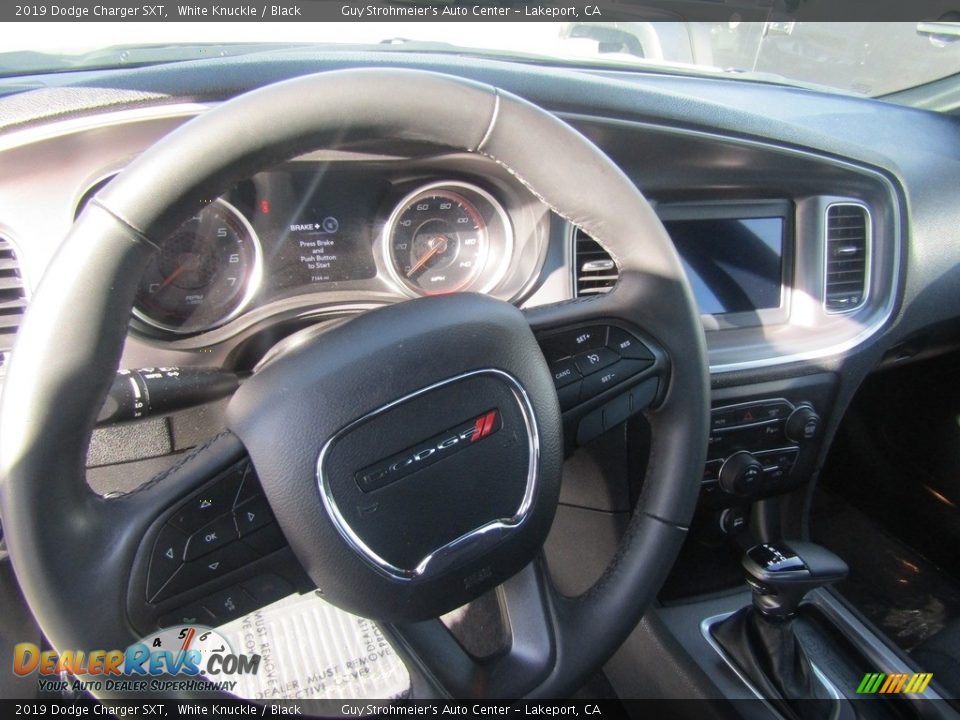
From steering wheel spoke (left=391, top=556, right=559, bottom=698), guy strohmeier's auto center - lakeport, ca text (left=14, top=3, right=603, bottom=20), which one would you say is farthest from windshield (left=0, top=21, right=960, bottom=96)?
steering wheel spoke (left=391, top=556, right=559, bottom=698)

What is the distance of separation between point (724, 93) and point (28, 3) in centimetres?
164

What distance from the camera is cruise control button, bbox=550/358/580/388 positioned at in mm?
1139

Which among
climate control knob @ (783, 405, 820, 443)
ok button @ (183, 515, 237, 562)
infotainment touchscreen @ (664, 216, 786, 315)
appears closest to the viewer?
ok button @ (183, 515, 237, 562)

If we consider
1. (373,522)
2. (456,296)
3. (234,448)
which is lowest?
(373,522)

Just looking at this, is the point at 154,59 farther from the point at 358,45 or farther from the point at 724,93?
the point at 724,93

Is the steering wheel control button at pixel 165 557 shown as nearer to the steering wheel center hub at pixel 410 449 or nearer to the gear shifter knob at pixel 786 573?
the steering wheel center hub at pixel 410 449

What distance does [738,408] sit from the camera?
1817mm

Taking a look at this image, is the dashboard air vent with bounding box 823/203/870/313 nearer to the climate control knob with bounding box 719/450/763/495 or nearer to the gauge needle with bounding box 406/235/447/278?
the climate control knob with bounding box 719/450/763/495

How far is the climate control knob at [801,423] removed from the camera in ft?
6.22

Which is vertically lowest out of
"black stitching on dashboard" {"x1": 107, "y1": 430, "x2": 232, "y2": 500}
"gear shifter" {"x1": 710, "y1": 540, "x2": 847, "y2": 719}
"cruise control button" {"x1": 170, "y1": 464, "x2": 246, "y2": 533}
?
"gear shifter" {"x1": 710, "y1": 540, "x2": 847, "y2": 719}

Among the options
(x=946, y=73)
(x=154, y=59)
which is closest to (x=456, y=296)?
(x=154, y=59)

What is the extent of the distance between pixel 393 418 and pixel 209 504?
24 cm

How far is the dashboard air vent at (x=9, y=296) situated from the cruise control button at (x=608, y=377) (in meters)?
0.88

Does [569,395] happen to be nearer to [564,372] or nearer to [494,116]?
[564,372]
